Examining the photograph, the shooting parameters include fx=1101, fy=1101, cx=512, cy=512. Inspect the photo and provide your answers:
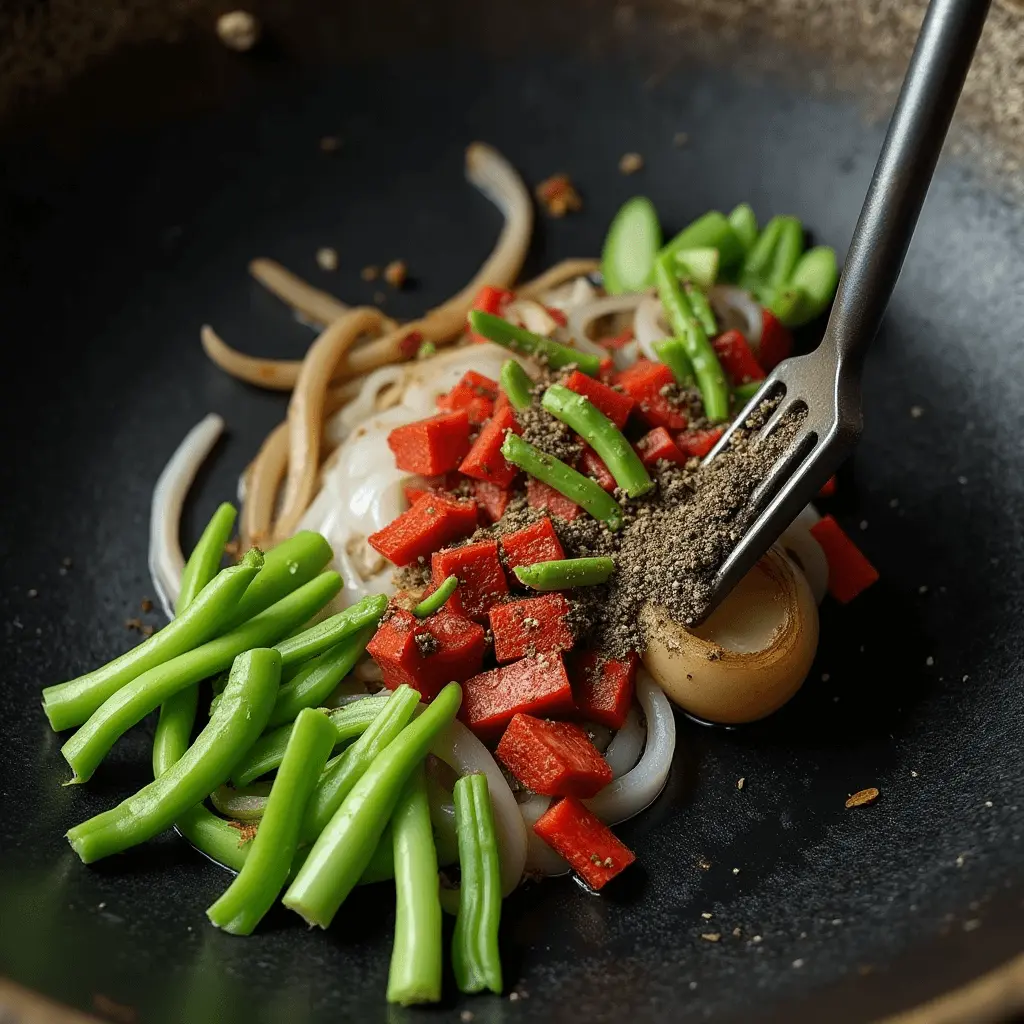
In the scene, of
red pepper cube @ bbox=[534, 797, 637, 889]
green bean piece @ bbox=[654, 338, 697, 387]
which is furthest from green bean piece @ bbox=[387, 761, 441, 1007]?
green bean piece @ bbox=[654, 338, 697, 387]

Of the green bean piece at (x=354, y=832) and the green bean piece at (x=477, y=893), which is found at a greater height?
the green bean piece at (x=354, y=832)

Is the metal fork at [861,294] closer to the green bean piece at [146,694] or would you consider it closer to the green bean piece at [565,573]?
the green bean piece at [565,573]

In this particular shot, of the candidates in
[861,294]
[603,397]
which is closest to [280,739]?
[603,397]

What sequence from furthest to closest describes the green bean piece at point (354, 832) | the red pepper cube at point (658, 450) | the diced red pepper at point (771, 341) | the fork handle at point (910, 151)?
the diced red pepper at point (771, 341) < the red pepper cube at point (658, 450) < the green bean piece at point (354, 832) < the fork handle at point (910, 151)

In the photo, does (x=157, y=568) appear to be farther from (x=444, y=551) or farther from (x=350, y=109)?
(x=350, y=109)

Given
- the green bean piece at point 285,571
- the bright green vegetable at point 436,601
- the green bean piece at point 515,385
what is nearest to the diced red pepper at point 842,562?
the green bean piece at point 515,385

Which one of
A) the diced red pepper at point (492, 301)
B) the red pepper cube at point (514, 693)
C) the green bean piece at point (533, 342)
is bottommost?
the red pepper cube at point (514, 693)
